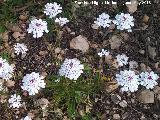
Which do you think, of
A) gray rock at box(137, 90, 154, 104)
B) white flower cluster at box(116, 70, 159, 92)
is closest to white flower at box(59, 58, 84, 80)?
white flower cluster at box(116, 70, 159, 92)

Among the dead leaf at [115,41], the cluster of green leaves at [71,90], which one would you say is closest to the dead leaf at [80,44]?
the dead leaf at [115,41]

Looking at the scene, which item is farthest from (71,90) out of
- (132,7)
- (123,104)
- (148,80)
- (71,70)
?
(132,7)

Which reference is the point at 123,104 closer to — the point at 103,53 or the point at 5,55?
the point at 103,53

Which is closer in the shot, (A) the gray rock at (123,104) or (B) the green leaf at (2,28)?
(A) the gray rock at (123,104)

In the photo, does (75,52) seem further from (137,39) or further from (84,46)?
(137,39)

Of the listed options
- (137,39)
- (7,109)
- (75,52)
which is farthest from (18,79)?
(137,39)

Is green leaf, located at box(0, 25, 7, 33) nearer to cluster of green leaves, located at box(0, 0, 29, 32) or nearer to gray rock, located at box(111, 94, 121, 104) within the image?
cluster of green leaves, located at box(0, 0, 29, 32)

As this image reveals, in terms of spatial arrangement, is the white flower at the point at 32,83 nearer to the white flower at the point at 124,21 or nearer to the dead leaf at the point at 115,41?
the white flower at the point at 124,21
